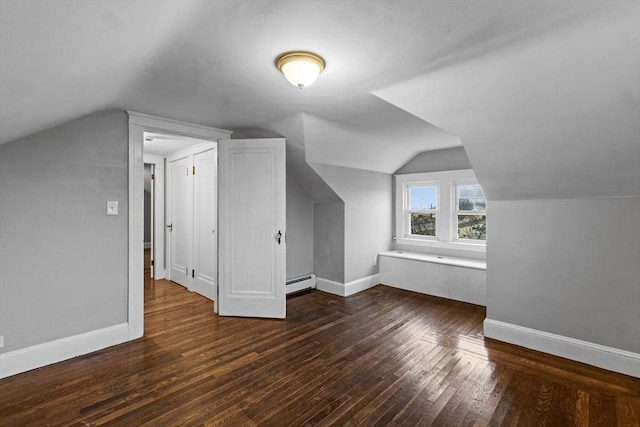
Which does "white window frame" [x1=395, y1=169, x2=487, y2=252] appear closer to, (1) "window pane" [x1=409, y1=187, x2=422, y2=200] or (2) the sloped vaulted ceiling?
(1) "window pane" [x1=409, y1=187, x2=422, y2=200]

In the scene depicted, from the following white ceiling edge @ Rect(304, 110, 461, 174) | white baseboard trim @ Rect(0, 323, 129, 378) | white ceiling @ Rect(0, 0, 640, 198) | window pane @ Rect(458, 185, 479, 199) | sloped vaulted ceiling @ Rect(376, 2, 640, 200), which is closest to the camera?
white ceiling @ Rect(0, 0, 640, 198)

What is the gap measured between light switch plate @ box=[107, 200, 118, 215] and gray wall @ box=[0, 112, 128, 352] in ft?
0.13

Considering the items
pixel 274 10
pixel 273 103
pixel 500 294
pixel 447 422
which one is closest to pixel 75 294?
pixel 273 103

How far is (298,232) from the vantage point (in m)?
4.55

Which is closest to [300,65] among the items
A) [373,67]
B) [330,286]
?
[373,67]

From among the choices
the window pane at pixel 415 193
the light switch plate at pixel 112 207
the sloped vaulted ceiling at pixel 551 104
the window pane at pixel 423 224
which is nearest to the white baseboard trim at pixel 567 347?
the sloped vaulted ceiling at pixel 551 104

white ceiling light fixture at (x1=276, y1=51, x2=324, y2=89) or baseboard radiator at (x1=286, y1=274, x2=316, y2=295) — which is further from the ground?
white ceiling light fixture at (x1=276, y1=51, x2=324, y2=89)

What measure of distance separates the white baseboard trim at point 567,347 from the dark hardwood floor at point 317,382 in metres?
0.10

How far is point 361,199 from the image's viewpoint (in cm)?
465

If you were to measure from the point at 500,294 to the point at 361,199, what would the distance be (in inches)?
89.6

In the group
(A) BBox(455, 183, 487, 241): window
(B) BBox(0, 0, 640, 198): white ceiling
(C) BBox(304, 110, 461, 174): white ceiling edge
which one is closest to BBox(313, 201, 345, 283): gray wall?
(C) BBox(304, 110, 461, 174): white ceiling edge

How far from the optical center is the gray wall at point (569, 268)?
2449mm

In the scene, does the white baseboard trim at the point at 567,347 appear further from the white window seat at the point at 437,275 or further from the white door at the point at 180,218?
the white door at the point at 180,218

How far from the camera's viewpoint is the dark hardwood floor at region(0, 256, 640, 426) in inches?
73.4
